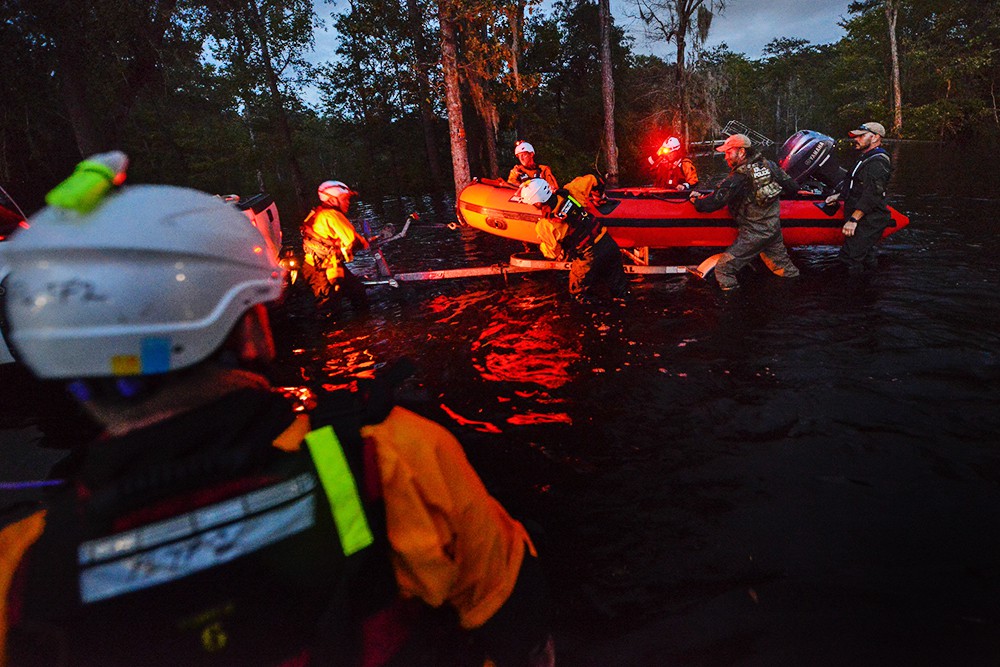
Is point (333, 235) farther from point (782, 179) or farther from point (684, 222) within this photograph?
point (782, 179)

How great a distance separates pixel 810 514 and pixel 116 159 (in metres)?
3.35

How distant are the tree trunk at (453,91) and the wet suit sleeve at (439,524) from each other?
11.9 meters

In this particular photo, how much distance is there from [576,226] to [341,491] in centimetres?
563

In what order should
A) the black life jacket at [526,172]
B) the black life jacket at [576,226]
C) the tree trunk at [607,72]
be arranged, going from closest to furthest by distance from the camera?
the black life jacket at [576,226]
the black life jacket at [526,172]
the tree trunk at [607,72]

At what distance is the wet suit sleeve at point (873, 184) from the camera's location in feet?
20.8

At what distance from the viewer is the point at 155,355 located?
99cm

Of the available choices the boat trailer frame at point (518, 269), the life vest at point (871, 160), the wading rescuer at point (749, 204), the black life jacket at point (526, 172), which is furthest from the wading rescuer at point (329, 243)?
the life vest at point (871, 160)

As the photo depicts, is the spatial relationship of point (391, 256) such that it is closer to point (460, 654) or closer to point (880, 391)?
point (880, 391)

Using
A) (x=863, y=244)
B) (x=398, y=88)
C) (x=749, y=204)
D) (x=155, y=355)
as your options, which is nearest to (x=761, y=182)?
(x=749, y=204)

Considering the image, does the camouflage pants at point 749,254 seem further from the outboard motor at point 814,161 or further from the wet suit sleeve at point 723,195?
the outboard motor at point 814,161

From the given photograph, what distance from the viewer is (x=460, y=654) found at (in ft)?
4.47

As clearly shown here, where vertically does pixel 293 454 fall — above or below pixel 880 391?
above

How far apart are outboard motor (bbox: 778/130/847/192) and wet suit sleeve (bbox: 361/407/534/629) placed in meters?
8.36

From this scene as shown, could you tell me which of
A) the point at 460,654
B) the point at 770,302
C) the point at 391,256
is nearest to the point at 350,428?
the point at 460,654
